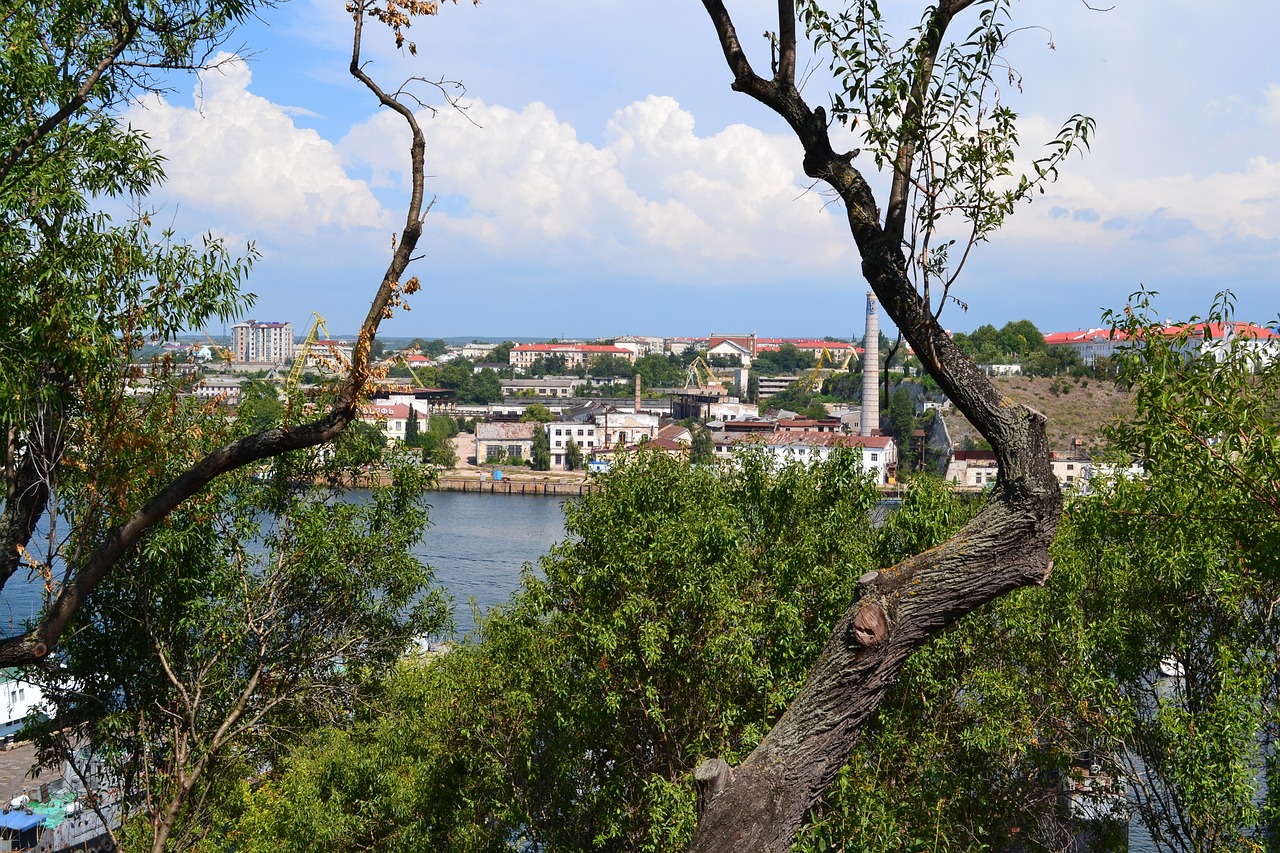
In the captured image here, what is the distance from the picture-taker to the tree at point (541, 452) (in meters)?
42.4

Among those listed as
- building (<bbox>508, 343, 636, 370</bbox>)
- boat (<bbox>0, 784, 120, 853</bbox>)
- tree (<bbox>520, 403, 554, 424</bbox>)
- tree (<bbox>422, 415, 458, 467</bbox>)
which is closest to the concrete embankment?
tree (<bbox>422, 415, 458, 467</bbox>)

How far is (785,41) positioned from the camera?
176 cm

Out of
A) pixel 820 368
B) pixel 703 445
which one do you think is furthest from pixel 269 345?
pixel 703 445

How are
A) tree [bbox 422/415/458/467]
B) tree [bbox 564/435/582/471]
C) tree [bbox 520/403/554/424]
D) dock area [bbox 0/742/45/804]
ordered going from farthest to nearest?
tree [bbox 520/403/554/424] < tree [bbox 564/435/582/471] < tree [bbox 422/415/458/467] < dock area [bbox 0/742/45/804]

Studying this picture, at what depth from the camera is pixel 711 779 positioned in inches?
65.2

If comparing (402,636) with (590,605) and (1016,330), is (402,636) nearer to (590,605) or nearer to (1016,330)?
(590,605)

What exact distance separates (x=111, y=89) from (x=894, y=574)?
2562 millimetres

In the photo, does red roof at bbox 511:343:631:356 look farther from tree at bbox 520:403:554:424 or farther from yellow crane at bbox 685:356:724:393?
tree at bbox 520:403:554:424

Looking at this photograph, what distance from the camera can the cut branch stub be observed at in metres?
1.63

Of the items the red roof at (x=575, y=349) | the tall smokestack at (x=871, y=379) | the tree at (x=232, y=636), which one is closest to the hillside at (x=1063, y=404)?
the tall smokestack at (x=871, y=379)

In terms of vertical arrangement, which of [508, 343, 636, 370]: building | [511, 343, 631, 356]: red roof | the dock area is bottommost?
the dock area

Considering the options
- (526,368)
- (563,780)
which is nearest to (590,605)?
(563,780)

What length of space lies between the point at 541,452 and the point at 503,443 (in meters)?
2.00

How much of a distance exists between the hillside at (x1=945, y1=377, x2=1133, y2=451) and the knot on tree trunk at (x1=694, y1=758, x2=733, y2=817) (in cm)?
3555
